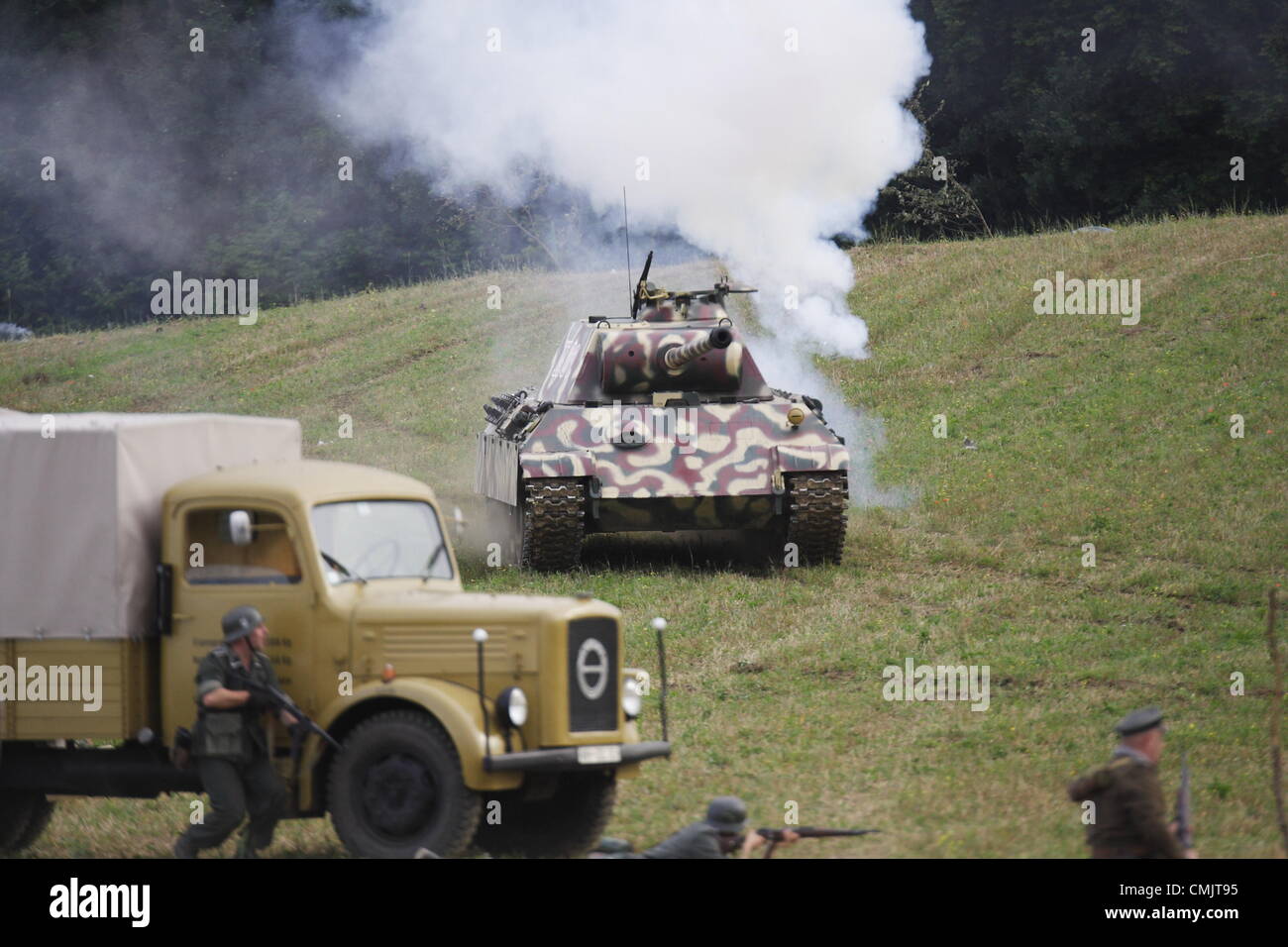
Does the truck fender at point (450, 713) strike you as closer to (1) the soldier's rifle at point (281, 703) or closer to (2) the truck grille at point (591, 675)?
(1) the soldier's rifle at point (281, 703)

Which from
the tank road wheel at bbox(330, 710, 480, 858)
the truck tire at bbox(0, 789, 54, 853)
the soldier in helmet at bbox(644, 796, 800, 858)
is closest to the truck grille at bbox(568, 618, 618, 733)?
the tank road wheel at bbox(330, 710, 480, 858)

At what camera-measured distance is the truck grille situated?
8500 millimetres

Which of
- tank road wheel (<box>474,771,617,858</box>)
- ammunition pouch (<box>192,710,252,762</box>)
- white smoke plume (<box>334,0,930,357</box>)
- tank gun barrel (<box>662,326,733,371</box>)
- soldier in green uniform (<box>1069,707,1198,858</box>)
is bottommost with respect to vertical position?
tank road wheel (<box>474,771,617,858</box>)

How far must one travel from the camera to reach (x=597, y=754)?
8414 mm

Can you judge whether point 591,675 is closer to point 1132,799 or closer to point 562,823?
point 562,823

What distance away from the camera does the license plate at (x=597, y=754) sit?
8.35m

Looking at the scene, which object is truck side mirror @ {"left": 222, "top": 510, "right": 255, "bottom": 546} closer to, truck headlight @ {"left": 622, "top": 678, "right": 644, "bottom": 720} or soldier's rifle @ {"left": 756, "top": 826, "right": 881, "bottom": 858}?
truck headlight @ {"left": 622, "top": 678, "right": 644, "bottom": 720}

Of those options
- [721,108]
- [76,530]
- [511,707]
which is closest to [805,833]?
[511,707]

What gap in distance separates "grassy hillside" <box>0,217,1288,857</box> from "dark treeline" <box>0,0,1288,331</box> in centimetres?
583

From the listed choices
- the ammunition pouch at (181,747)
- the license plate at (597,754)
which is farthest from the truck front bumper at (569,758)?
the ammunition pouch at (181,747)

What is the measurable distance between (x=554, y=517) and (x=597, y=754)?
826cm

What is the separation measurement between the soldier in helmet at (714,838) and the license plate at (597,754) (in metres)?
0.57

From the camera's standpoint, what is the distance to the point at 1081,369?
2592 centimetres
